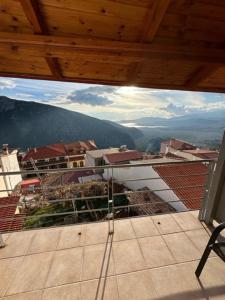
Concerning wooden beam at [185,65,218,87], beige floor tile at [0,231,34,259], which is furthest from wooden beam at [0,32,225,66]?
beige floor tile at [0,231,34,259]

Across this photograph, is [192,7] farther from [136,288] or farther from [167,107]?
[167,107]

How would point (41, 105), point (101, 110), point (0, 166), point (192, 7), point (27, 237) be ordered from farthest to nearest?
point (101, 110) < point (41, 105) < point (0, 166) < point (27, 237) < point (192, 7)

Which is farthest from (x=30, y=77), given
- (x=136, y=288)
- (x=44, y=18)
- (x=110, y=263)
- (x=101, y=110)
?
(x=101, y=110)

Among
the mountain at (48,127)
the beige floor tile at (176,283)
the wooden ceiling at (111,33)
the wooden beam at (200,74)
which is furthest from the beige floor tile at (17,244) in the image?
the mountain at (48,127)

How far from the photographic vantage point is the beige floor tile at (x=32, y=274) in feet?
5.56

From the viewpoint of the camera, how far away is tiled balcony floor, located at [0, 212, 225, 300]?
5.40 ft

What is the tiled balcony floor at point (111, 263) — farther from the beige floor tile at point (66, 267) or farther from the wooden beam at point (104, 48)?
the wooden beam at point (104, 48)

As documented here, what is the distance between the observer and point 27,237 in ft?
7.57

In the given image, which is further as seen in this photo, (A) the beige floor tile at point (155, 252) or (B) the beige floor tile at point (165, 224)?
(B) the beige floor tile at point (165, 224)

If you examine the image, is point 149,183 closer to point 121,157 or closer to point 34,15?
point 121,157

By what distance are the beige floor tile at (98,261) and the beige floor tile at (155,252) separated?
38 centimetres

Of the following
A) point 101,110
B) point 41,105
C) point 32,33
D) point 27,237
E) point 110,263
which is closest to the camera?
point 32,33

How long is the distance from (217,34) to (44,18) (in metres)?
1.35

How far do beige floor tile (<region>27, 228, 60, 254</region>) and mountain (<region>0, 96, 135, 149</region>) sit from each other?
4579 centimetres
